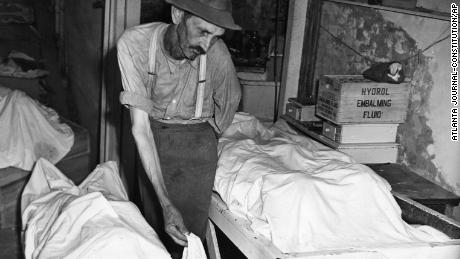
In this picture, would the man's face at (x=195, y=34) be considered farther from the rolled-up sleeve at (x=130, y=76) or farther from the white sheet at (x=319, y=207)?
the white sheet at (x=319, y=207)

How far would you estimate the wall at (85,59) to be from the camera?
588cm

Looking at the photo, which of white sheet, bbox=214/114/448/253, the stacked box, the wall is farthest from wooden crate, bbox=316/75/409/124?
the wall

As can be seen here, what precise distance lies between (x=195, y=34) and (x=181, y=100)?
553 millimetres

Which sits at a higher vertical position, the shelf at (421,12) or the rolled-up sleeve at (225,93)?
the shelf at (421,12)

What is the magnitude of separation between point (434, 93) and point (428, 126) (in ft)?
0.82

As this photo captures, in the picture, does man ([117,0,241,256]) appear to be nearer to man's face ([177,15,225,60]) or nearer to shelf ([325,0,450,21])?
man's face ([177,15,225,60])

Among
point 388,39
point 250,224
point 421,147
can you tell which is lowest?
point 250,224

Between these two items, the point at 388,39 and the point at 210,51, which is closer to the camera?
the point at 210,51

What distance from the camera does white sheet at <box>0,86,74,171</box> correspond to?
191 inches

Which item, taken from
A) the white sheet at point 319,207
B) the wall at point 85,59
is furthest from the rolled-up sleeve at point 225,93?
the wall at point 85,59

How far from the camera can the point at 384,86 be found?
13.7 feet

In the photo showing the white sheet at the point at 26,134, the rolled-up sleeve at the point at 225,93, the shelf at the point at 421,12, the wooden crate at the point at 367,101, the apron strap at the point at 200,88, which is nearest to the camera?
the apron strap at the point at 200,88

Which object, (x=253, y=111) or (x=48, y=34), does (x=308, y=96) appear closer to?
(x=253, y=111)

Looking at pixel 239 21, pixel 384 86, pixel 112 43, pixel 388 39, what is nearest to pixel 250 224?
pixel 384 86
